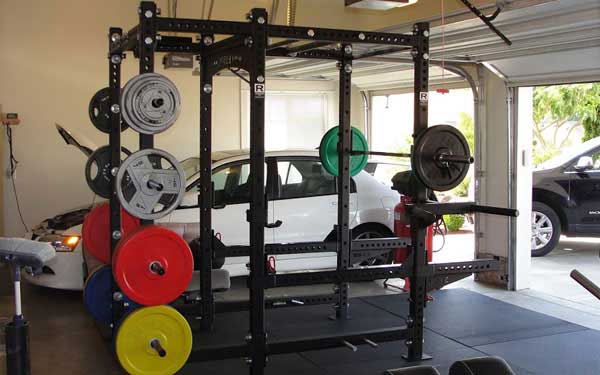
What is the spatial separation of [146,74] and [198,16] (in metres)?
4.96

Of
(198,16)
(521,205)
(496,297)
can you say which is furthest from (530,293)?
(198,16)

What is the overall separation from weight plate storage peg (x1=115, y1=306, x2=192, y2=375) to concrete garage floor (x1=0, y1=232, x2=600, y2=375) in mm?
656

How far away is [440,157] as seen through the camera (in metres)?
4.18

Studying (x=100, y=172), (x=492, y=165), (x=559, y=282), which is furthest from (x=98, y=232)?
(x=559, y=282)

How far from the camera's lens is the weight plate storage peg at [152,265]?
3596mm

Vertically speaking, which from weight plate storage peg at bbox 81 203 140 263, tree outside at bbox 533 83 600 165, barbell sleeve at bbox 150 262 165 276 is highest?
tree outside at bbox 533 83 600 165

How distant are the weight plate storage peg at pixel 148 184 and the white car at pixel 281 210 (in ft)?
7.92

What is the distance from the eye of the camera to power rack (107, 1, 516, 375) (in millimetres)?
3893

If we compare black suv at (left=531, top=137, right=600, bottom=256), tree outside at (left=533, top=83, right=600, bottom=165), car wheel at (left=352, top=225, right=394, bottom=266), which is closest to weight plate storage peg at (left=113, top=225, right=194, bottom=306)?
car wheel at (left=352, top=225, right=394, bottom=266)

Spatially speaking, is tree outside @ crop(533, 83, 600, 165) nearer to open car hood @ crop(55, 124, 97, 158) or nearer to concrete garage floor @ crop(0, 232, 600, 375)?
concrete garage floor @ crop(0, 232, 600, 375)

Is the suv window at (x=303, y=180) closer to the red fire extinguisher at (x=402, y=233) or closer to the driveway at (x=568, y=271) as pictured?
the red fire extinguisher at (x=402, y=233)

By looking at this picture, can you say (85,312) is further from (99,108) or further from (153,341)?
(153,341)

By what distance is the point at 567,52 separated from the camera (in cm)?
570

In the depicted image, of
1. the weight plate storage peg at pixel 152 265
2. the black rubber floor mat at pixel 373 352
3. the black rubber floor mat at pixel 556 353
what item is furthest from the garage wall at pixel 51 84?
the black rubber floor mat at pixel 556 353
